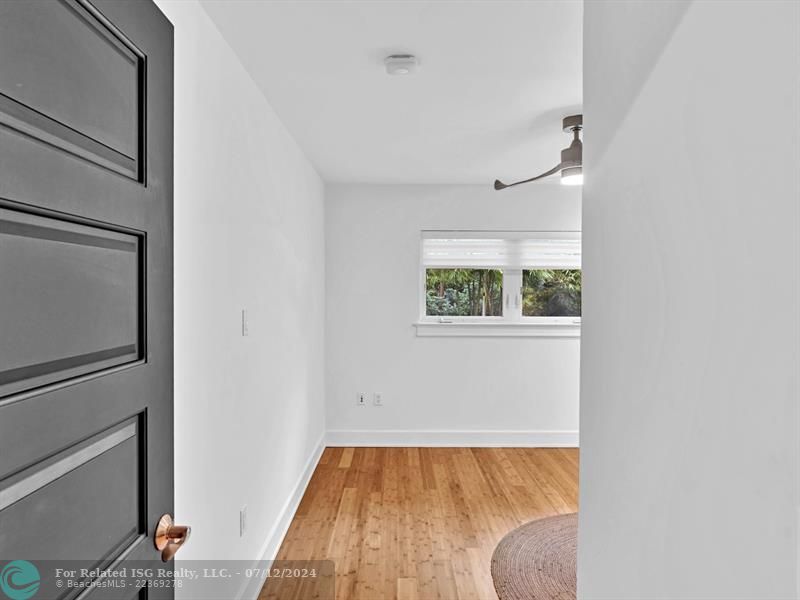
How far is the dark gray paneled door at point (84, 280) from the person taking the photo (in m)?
0.67

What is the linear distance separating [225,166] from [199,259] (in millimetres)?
474

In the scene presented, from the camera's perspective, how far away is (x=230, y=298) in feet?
6.98

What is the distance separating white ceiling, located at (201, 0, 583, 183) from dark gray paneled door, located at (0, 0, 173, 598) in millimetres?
988

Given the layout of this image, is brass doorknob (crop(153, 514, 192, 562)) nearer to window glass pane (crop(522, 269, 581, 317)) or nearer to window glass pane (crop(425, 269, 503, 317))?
window glass pane (crop(425, 269, 503, 317))

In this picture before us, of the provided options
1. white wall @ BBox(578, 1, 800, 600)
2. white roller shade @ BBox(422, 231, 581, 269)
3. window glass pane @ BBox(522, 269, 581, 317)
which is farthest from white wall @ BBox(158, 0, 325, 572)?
window glass pane @ BBox(522, 269, 581, 317)

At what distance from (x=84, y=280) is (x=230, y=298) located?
135cm

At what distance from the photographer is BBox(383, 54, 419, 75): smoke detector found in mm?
2158

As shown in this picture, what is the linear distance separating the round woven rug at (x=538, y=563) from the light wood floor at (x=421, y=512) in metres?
0.80

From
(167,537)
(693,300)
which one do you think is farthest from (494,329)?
(693,300)

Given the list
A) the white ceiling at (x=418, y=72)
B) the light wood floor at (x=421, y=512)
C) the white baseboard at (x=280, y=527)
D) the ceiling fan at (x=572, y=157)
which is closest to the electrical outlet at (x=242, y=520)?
the white baseboard at (x=280, y=527)

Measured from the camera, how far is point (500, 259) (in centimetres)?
493

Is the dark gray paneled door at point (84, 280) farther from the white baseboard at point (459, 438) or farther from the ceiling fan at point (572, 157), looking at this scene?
the white baseboard at point (459, 438)

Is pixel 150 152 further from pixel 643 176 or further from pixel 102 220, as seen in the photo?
pixel 643 176

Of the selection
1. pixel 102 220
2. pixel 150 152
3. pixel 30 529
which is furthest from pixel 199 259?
pixel 30 529
